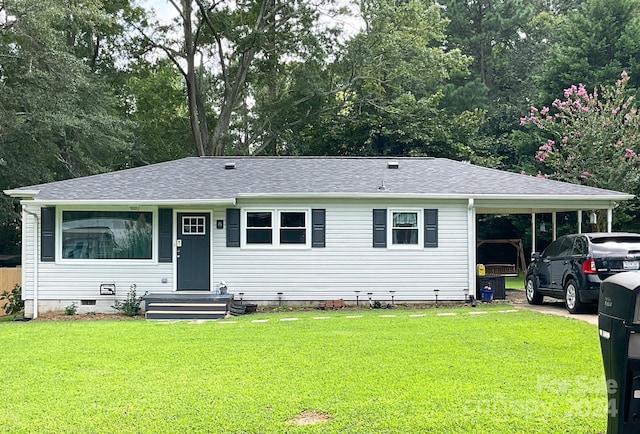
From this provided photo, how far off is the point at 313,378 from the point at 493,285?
8.92m

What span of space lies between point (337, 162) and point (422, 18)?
12.3 m

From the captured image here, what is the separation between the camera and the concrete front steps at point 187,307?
11.7 m

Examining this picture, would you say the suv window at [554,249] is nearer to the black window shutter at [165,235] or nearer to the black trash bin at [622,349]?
the black window shutter at [165,235]

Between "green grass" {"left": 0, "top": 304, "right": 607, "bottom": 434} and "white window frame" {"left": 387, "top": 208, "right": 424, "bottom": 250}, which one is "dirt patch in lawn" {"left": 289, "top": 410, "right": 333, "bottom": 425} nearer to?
"green grass" {"left": 0, "top": 304, "right": 607, "bottom": 434}

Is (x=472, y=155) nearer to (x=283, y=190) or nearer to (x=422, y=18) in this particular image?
(x=422, y=18)

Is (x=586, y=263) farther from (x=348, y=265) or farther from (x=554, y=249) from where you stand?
(x=348, y=265)

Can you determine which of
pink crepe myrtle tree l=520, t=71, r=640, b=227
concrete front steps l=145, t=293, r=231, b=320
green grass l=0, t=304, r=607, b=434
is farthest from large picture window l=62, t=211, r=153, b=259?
pink crepe myrtle tree l=520, t=71, r=640, b=227

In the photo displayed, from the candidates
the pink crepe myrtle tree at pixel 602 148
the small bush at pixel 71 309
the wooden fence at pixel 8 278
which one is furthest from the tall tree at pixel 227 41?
the small bush at pixel 71 309

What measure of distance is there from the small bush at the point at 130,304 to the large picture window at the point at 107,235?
82 cm

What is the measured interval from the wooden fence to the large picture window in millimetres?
2977

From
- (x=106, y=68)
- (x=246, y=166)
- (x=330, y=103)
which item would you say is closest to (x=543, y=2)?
(x=330, y=103)

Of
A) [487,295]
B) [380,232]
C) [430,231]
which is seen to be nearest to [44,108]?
[380,232]

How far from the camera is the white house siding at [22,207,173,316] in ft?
41.6

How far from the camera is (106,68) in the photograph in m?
27.5
